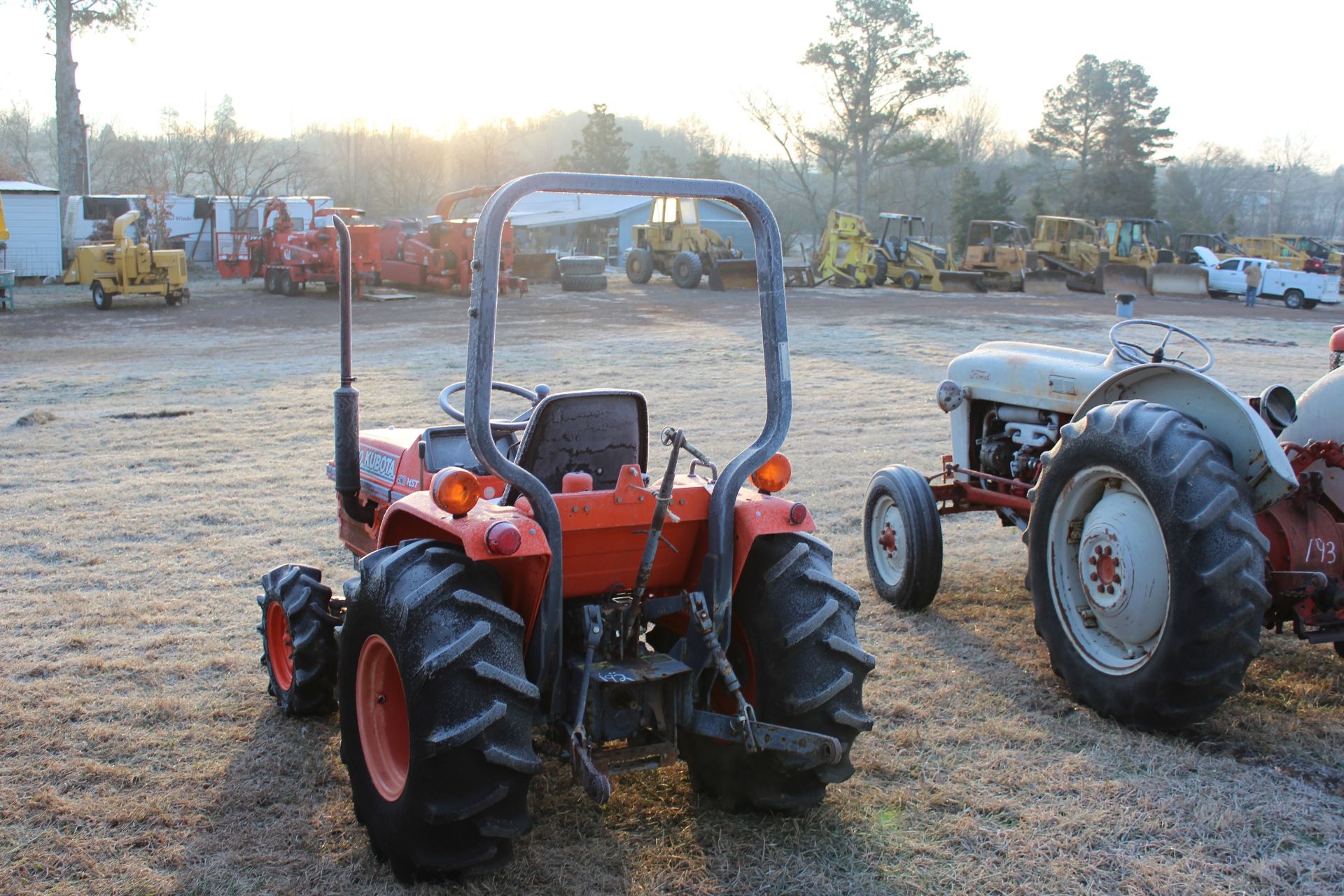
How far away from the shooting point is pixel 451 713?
8.82 ft

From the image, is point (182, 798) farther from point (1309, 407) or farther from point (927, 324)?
point (927, 324)

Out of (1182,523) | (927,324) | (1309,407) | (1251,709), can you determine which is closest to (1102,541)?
(1182,523)

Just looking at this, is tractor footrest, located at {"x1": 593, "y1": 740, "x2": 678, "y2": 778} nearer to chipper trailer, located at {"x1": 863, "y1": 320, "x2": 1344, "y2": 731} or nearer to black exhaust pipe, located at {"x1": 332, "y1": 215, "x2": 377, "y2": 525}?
black exhaust pipe, located at {"x1": 332, "y1": 215, "x2": 377, "y2": 525}

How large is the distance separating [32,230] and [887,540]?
27774mm

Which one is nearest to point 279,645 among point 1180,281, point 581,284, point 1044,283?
point 581,284

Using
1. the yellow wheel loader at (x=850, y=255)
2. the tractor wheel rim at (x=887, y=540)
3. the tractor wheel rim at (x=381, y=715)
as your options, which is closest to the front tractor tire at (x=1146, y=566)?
the tractor wheel rim at (x=887, y=540)

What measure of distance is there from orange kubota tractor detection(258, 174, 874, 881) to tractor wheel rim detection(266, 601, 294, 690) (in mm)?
945

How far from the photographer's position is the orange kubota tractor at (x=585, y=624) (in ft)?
8.97

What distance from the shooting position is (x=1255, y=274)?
26609 millimetres

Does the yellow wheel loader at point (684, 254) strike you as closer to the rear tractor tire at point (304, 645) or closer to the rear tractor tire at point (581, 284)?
the rear tractor tire at point (581, 284)

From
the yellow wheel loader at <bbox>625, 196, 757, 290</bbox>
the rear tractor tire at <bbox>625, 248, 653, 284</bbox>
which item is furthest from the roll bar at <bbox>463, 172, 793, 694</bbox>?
the rear tractor tire at <bbox>625, 248, 653, 284</bbox>

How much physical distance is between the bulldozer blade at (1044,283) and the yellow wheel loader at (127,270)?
19.9 m

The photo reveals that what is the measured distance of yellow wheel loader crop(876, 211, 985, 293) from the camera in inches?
1101

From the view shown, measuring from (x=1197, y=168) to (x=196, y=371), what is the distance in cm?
6930
